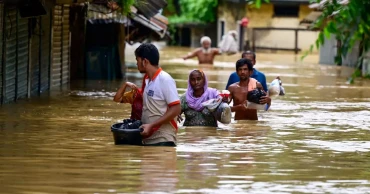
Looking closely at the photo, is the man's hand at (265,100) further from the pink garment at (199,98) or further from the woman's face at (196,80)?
the woman's face at (196,80)

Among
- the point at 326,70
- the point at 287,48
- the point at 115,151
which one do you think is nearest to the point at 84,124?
the point at 115,151

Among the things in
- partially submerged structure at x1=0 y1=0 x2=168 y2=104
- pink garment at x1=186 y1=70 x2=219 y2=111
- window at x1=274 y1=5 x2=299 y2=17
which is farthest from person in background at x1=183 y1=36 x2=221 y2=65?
window at x1=274 y1=5 x2=299 y2=17

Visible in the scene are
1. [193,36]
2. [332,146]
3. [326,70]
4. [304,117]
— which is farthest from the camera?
[193,36]

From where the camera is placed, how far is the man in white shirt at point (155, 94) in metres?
10.8

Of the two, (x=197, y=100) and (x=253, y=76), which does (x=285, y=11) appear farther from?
(x=197, y=100)

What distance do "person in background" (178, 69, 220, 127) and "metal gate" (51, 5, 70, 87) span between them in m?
9.05

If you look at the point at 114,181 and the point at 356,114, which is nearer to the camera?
the point at 114,181

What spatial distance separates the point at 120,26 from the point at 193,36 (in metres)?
36.4

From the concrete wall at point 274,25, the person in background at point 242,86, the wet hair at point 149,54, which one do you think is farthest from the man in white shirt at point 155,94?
the concrete wall at point 274,25

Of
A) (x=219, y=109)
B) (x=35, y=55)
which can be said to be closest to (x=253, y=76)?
(x=219, y=109)

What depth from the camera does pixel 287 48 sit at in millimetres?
52188

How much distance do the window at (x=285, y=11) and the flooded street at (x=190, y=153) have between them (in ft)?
109

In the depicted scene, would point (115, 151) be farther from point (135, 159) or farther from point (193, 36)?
point (193, 36)

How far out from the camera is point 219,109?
14.0 meters
